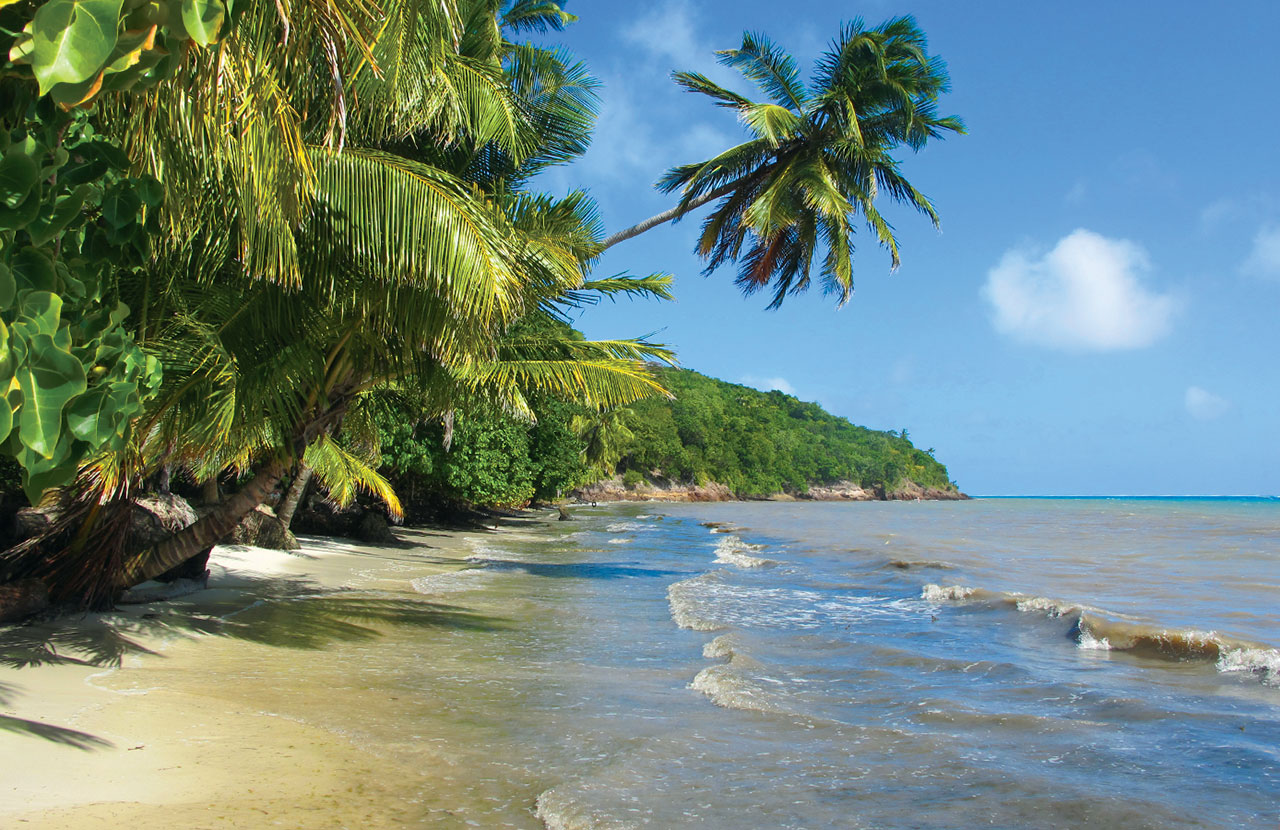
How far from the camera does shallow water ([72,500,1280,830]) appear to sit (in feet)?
13.1

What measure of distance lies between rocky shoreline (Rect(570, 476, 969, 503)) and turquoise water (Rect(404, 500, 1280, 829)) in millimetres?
57704

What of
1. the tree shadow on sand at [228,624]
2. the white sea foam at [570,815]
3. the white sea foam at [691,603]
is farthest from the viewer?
the white sea foam at [691,603]

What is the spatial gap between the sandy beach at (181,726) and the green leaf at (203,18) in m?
3.07

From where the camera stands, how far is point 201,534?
7281 mm

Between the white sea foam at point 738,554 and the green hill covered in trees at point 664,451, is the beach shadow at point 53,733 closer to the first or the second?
the green hill covered in trees at point 664,451

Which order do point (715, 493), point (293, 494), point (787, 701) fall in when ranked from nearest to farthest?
→ point (787, 701) → point (293, 494) → point (715, 493)

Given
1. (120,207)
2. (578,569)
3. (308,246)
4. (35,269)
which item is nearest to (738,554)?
(578,569)

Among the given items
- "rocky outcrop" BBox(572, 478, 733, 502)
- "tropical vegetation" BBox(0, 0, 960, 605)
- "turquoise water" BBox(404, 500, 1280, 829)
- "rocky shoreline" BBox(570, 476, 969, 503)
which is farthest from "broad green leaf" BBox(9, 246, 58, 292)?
"rocky outcrop" BBox(572, 478, 733, 502)

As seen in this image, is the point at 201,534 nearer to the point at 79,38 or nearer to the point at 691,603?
the point at 691,603

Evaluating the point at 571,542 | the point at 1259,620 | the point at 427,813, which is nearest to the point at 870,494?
the point at 571,542

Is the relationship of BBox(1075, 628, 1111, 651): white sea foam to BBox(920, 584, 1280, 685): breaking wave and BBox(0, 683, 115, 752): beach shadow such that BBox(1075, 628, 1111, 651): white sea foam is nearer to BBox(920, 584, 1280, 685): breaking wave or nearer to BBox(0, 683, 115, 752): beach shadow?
BBox(920, 584, 1280, 685): breaking wave

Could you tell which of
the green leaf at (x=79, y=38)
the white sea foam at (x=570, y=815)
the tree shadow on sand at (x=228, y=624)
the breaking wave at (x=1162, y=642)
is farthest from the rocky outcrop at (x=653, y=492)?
the green leaf at (x=79, y=38)

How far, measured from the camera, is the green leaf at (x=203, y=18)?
51.2 inches

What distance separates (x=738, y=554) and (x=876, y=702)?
12996 mm
